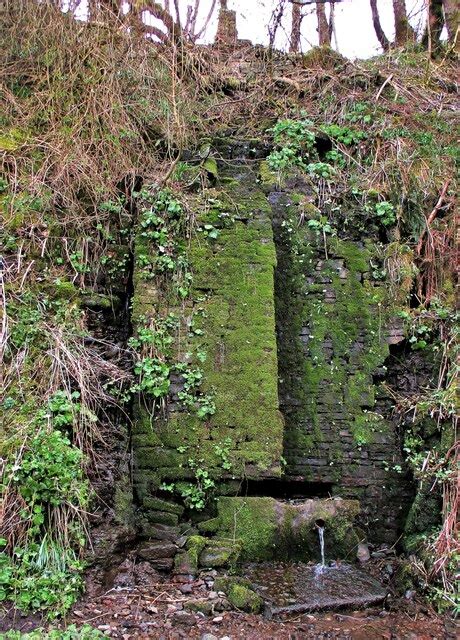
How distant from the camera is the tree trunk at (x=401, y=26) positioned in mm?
8906

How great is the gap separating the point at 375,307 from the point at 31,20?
16.8ft

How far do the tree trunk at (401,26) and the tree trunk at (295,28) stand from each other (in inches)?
77.4

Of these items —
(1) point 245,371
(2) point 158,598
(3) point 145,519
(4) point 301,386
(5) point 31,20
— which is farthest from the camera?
(5) point 31,20

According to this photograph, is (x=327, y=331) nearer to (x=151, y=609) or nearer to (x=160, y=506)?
(x=160, y=506)

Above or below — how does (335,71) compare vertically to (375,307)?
above

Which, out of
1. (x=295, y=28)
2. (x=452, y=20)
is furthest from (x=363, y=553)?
(x=452, y=20)

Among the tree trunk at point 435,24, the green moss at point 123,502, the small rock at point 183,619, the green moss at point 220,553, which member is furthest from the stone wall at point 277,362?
the tree trunk at point 435,24

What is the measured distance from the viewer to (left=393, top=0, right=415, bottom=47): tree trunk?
8.91m

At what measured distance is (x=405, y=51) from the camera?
816 cm

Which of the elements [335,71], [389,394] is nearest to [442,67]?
[335,71]

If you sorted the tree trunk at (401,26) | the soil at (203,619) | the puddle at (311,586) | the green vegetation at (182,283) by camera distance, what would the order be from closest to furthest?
the soil at (203,619) < the puddle at (311,586) < the green vegetation at (182,283) < the tree trunk at (401,26)

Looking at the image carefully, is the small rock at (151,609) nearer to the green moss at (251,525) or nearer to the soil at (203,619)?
the soil at (203,619)

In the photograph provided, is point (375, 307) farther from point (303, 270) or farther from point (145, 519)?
point (145, 519)

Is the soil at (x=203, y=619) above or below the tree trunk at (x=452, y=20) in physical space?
below
